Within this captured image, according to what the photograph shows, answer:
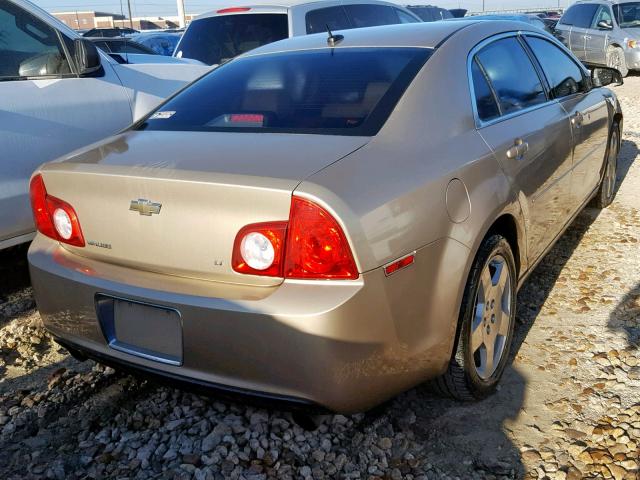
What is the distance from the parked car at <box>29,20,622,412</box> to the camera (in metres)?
2.04

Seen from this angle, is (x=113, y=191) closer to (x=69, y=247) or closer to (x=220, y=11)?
(x=69, y=247)

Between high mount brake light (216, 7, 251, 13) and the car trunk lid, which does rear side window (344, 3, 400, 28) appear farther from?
the car trunk lid

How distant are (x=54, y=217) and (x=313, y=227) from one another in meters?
1.14

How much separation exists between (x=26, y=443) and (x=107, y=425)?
0.30m

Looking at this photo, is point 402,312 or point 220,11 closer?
point 402,312

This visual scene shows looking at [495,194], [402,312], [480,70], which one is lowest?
[402,312]

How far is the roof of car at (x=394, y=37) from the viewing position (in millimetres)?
2986

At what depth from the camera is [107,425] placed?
8.80ft

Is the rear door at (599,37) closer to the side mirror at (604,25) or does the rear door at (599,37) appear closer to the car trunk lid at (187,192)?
the side mirror at (604,25)

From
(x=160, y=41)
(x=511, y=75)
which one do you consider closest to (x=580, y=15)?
(x=160, y=41)

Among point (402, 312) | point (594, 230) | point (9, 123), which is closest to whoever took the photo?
point (402, 312)

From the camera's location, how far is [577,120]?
392cm

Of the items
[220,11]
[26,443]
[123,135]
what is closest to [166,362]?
[26,443]

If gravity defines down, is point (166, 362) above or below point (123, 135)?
below
